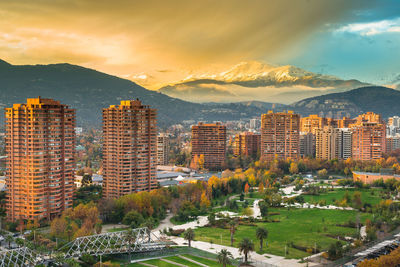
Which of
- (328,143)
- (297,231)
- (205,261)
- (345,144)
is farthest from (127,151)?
(345,144)

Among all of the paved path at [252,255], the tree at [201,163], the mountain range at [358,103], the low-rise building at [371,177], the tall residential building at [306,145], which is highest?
the mountain range at [358,103]

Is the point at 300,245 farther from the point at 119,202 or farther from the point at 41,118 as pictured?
the point at 41,118

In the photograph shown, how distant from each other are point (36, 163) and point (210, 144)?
35.1m

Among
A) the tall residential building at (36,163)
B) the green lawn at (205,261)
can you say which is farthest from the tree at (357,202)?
the tall residential building at (36,163)

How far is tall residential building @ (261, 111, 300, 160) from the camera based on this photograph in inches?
2657

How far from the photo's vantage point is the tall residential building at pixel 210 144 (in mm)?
64375

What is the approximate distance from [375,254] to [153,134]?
75.0 feet

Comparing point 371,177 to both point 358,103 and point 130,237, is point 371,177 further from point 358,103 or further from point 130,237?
point 358,103

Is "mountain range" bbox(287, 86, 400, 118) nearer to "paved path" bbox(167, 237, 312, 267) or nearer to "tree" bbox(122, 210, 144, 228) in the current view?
"tree" bbox(122, 210, 144, 228)

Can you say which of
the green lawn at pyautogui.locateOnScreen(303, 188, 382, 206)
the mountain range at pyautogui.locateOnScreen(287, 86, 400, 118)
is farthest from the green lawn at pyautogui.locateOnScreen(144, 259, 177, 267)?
the mountain range at pyautogui.locateOnScreen(287, 86, 400, 118)

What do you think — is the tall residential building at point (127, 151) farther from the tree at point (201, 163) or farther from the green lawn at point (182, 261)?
the tree at point (201, 163)

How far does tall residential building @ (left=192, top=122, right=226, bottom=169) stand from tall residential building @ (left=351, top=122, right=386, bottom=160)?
1982 centimetres

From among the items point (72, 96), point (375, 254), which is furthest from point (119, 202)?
point (72, 96)

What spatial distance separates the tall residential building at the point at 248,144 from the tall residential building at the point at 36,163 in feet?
136
